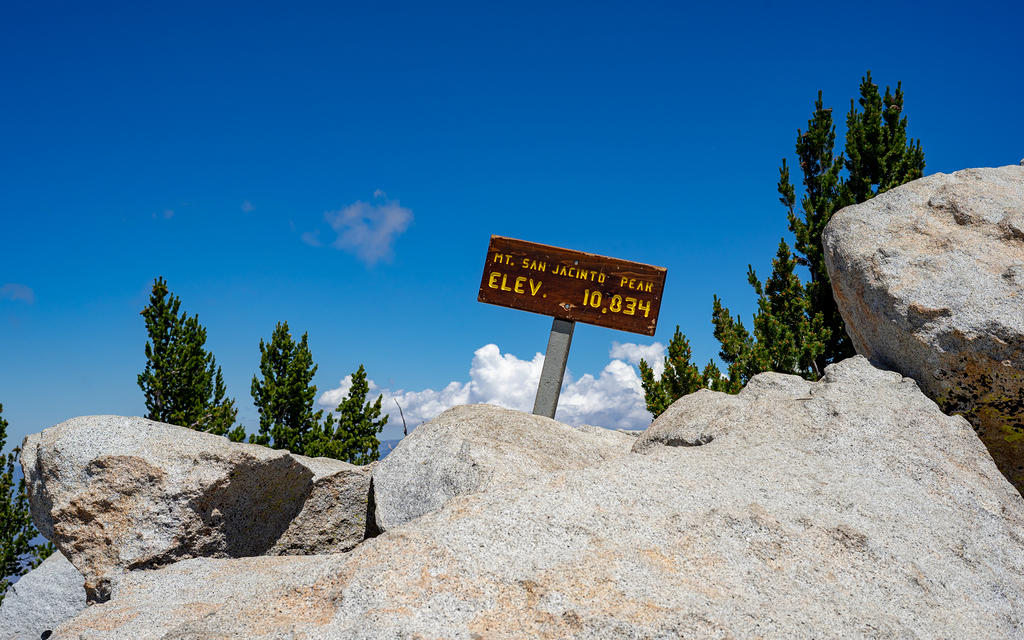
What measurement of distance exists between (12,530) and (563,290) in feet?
54.9

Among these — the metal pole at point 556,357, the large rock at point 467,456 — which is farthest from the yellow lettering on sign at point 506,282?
the large rock at point 467,456

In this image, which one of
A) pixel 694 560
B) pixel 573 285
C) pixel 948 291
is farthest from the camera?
pixel 573 285

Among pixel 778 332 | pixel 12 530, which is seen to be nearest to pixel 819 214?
pixel 778 332

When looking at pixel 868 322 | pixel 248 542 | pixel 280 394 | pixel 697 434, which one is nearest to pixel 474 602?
pixel 697 434

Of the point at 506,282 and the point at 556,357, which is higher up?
the point at 506,282

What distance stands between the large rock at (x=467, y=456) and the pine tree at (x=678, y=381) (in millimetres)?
5085

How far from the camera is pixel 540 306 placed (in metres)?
9.23

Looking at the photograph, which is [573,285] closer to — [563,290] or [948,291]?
[563,290]

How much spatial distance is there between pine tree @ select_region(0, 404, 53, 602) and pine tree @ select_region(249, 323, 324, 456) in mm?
6572

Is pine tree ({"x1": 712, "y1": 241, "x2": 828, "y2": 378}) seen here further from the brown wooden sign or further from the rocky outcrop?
the rocky outcrop

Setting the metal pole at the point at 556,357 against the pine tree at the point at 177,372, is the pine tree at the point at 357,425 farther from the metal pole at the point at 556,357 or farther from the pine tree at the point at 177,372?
the metal pole at the point at 556,357

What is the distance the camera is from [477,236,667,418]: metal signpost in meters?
8.95

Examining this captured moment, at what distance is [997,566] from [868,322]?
276 cm

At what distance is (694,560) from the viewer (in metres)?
3.60
